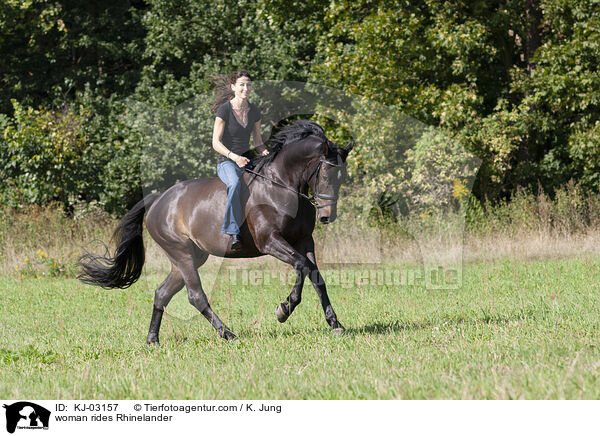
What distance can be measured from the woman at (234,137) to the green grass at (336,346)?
1362mm

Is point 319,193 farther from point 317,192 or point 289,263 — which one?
point 289,263

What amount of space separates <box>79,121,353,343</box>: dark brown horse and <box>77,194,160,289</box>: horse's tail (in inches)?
0.6

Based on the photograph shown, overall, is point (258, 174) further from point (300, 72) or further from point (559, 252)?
point (300, 72)

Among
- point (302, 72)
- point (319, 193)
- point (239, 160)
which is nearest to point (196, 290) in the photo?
point (239, 160)

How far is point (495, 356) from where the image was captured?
5387 millimetres

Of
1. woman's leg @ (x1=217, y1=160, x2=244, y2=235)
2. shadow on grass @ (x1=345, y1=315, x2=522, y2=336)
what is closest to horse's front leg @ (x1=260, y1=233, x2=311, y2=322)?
woman's leg @ (x1=217, y1=160, x2=244, y2=235)

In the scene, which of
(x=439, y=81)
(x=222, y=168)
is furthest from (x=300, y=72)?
(x=222, y=168)

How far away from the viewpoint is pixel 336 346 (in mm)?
6492

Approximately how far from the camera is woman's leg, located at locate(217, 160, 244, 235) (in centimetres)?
758

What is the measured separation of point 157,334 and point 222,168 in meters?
2.10

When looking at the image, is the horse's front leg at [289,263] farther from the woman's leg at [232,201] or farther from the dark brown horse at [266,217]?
the woman's leg at [232,201]

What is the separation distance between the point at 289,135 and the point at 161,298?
8.23 feet
